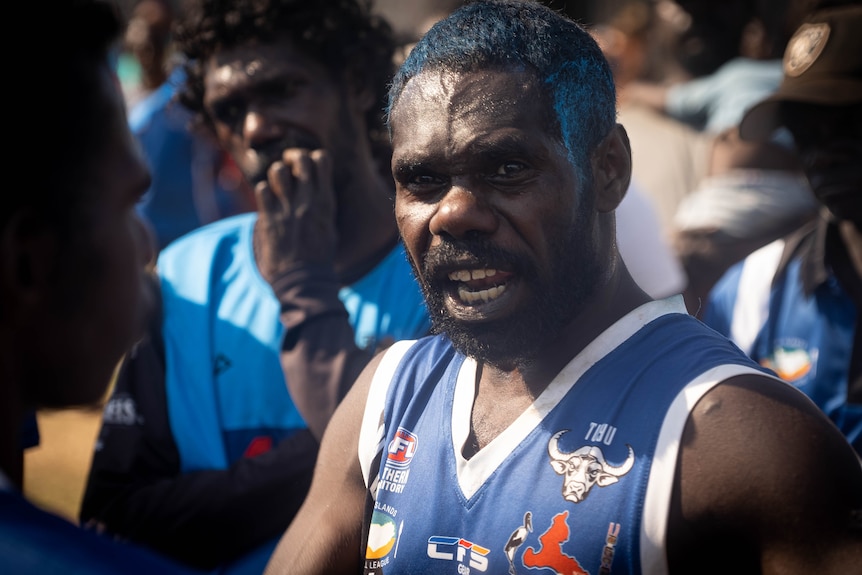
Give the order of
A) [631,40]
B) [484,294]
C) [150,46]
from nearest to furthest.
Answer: [484,294]
[631,40]
[150,46]

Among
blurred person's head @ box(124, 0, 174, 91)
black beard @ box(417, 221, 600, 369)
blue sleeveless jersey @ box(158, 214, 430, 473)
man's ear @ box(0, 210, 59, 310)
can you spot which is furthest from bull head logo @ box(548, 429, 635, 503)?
blurred person's head @ box(124, 0, 174, 91)

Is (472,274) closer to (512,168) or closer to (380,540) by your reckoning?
(512,168)

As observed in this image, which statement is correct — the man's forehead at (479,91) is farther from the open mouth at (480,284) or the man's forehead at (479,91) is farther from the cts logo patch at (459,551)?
the cts logo patch at (459,551)

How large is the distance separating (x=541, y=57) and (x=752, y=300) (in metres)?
2.06

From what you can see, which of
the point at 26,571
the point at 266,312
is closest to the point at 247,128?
the point at 266,312

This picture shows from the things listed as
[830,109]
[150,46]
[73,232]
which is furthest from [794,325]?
[150,46]

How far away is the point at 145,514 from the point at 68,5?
1845 millimetres

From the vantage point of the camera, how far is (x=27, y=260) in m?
1.50

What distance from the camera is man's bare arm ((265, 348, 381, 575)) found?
7.64 ft

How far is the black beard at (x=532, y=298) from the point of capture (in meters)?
2.24

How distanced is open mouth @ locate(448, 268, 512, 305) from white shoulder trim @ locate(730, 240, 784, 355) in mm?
1912

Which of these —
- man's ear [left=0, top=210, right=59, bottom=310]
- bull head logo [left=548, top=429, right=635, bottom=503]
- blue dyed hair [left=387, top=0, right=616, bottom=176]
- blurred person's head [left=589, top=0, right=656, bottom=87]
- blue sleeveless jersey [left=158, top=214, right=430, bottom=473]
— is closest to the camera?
man's ear [left=0, top=210, right=59, bottom=310]

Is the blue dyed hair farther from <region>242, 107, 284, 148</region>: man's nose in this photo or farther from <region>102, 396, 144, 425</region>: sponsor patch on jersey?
<region>102, 396, 144, 425</region>: sponsor patch on jersey

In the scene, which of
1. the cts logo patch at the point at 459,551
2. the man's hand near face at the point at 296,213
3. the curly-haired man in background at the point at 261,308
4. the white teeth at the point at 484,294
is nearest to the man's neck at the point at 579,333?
the white teeth at the point at 484,294
